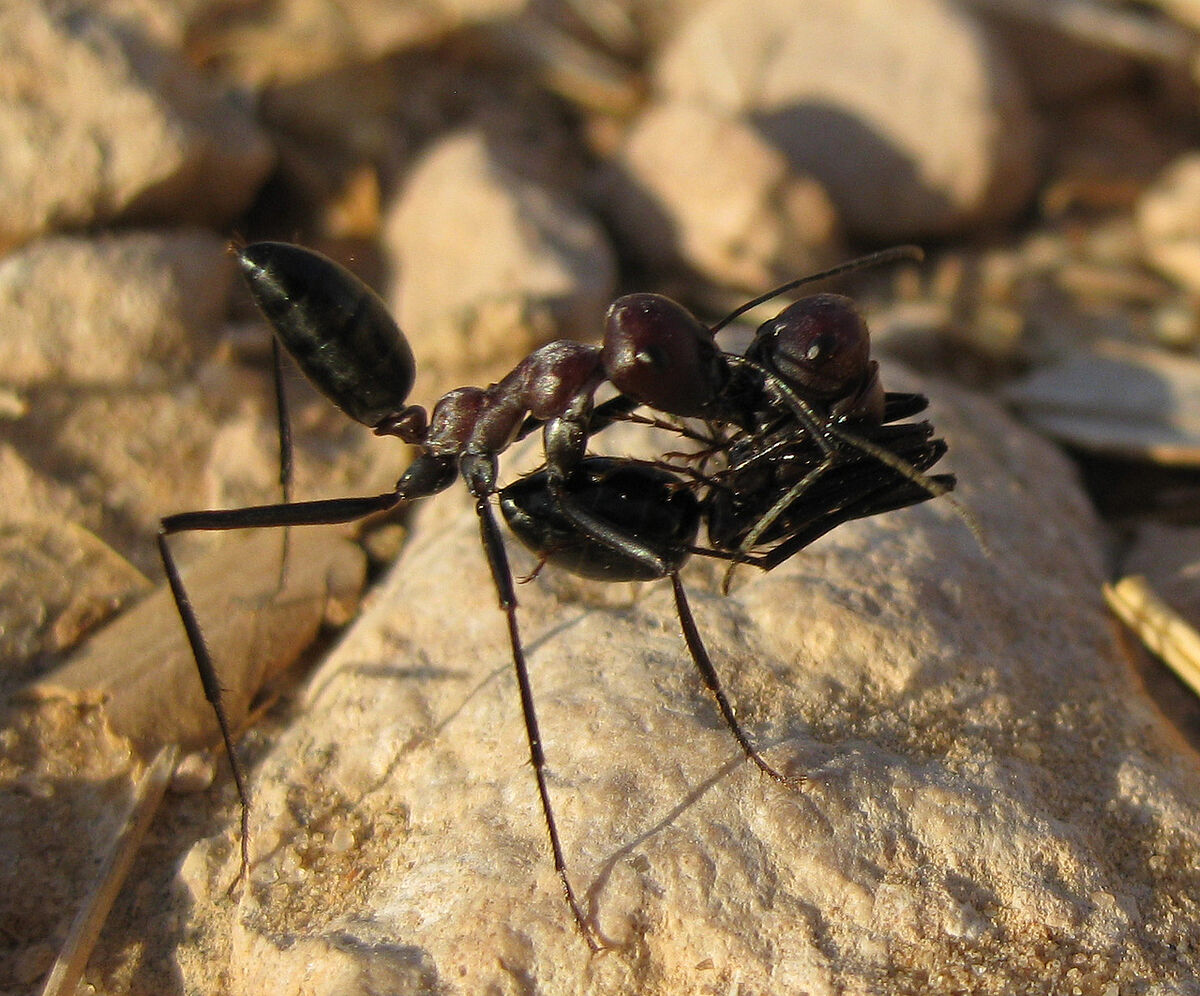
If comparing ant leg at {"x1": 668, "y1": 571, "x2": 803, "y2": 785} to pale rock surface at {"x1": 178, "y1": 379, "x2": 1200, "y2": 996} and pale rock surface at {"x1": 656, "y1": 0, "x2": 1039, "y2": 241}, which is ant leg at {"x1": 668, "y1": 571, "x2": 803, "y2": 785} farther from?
pale rock surface at {"x1": 656, "y1": 0, "x2": 1039, "y2": 241}

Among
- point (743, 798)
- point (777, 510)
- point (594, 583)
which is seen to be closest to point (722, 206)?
point (594, 583)

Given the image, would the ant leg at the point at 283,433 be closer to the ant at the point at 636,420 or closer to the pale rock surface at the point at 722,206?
the ant at the point at 636,420

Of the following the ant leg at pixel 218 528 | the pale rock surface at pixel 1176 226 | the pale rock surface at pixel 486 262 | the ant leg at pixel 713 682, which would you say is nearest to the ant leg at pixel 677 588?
the ant leg at pixel 713 682

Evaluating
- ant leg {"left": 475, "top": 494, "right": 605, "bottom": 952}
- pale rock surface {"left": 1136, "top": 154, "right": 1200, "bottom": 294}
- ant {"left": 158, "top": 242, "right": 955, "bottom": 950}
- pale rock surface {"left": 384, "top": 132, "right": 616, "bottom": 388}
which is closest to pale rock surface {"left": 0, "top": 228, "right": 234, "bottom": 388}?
pale rock surface {"left": 384, "top": 132, "right": 616, "bottom": 388}

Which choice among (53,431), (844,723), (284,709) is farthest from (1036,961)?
(53,431)

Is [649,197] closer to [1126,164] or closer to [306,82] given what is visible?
[306,82]

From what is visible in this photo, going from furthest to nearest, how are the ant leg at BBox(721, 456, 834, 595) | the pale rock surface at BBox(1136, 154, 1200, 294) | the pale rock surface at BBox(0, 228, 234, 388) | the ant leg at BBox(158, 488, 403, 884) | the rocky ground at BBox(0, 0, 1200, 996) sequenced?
the pale rock surface at BBox(1136, 154, 1200, 294), the pale rock surface at BBox(0, 228, 234, 388), the ant leg at BBox(158, 488, 403, 884), the ant leg at BBox(721, 456, 834, 595), the rocky ground at BBox(0, 0, 1200, 996)
